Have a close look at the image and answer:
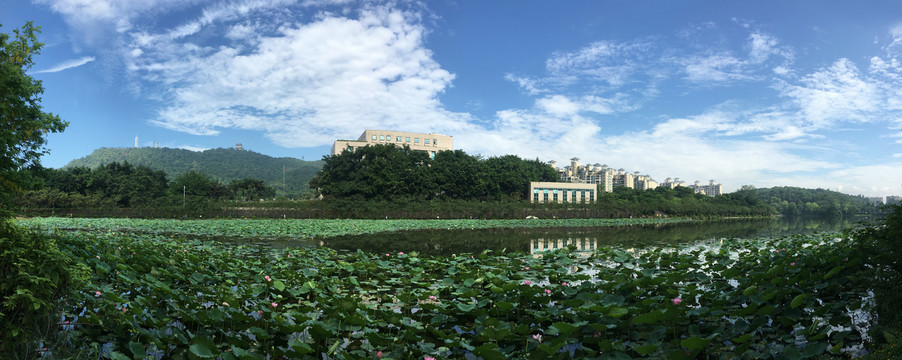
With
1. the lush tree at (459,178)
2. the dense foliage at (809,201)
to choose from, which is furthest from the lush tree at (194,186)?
the dense foliage at (809,201)

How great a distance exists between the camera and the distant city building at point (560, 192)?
47406 mm

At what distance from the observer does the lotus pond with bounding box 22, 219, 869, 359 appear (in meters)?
2.77

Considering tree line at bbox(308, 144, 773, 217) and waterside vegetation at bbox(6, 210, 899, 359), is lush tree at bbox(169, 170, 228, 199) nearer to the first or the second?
tree line at bbox(308, 144, 773, 217)

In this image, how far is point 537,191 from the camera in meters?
47.6

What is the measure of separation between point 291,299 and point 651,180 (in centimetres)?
10697

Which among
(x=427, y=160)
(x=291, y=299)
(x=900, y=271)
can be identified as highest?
(x=427, y=160)

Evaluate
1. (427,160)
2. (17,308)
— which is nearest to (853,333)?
(17,308)

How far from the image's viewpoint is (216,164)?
7944 centimetres

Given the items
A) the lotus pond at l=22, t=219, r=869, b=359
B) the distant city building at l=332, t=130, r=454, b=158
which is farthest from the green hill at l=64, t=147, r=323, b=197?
the lotus pond at l=22, t=219, r=869, b=359

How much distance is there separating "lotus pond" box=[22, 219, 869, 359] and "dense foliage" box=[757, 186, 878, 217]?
6819 cm

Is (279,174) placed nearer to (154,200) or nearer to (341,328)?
(154,200)

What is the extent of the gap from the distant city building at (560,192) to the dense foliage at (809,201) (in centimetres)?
3217

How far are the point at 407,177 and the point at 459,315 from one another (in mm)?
30604

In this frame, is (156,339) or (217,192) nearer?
(156,339)
